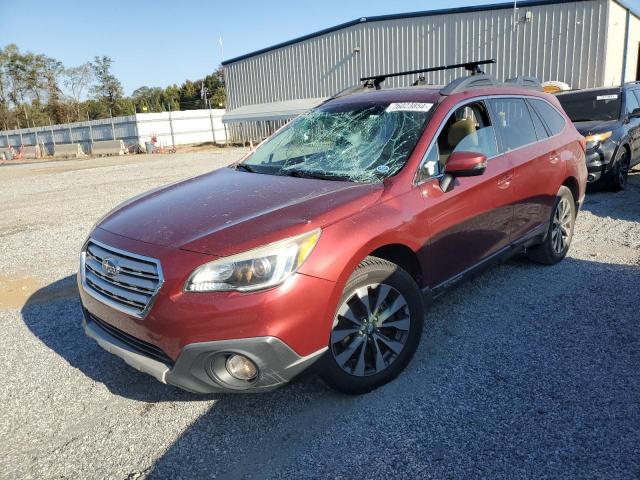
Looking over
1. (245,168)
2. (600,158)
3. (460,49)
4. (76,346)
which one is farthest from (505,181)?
(460,49)

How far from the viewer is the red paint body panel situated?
2516 mm

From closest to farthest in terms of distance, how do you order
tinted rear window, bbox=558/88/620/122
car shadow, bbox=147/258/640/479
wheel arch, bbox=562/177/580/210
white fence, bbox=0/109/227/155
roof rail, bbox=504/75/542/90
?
car shadow, bbox=147/258/640/479
roof rail, bbox=504/75/542/90
wheel arch, bbox=562/177/580/210
tinted rear window, bbox=558/88/620/122
white fence, bbox=0/109/227/155

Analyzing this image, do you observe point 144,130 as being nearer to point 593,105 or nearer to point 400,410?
point 593,105

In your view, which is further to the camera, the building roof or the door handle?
the building roof

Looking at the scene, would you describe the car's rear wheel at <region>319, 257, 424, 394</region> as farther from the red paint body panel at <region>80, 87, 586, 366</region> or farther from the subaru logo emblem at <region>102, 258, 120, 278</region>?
the subaru logo emblem at <region>102, 258, 120, 278</region>

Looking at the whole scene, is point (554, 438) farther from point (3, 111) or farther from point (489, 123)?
point (3, 111)

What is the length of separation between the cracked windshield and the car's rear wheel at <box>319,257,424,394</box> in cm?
68

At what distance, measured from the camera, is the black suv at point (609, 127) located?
826 centimetres

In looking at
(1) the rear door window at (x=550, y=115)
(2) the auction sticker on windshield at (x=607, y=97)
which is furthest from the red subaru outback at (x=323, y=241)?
(2) the auction sticker on windshield at (x=607, y=97)

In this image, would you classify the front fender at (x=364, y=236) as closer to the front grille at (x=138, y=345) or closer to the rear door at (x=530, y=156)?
the front grille at (x=138, y=345)

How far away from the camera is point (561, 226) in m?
5.17

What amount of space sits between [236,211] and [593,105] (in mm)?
8724

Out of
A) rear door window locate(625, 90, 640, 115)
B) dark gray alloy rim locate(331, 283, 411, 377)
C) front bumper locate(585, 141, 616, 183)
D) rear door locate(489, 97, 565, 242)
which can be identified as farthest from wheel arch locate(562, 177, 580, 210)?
rear door window locate(625, 90, 640, 115)

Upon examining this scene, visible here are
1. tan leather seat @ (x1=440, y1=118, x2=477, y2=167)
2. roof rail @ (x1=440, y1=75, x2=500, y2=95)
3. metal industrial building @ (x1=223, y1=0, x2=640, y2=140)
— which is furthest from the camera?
metal industrial building @ (x1=223, y1=0, x2=640, y2=140)
